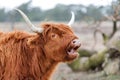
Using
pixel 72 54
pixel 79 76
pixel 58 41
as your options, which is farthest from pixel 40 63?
pixel 79 76

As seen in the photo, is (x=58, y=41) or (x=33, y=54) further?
(x=33, y=54)

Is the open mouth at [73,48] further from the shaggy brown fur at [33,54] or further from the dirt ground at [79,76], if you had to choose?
the dirt ground at [79,76]

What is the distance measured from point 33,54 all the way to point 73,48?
864mm

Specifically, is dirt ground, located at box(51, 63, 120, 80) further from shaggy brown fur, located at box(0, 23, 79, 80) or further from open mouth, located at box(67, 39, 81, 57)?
open mouth, located at box(67, 39, 81, 57)

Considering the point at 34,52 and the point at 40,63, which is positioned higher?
the point at 34,52

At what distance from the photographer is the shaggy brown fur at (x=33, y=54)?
379 inches

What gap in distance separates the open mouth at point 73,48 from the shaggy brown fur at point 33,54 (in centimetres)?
9

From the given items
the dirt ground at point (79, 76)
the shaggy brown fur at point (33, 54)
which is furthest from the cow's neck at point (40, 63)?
the dirt ground at point (79, 76)

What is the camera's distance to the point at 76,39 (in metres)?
9.38

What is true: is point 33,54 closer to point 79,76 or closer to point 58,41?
point 58,41

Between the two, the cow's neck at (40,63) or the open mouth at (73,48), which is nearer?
the open mouth at (73,48)

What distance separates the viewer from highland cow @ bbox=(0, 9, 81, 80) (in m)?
9.61

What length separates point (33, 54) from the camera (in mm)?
9875

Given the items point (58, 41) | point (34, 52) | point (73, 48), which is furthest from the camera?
point (34, 52)
